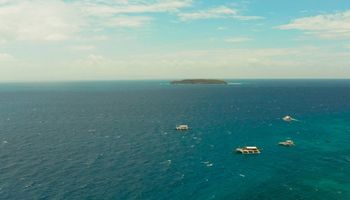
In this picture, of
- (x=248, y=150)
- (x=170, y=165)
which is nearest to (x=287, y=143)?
(x=248, y=150)

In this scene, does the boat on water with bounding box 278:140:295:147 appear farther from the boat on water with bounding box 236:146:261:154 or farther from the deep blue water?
the boat on water with bounding box 236:146:261:154

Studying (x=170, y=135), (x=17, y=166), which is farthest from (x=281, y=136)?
(x=17, y=166)

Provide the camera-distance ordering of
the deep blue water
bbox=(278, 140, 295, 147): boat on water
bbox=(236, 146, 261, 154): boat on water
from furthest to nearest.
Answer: bbox=(278, 140, 295, 147): boat on water < bbox=(236, 146, 261, 154): boat on water < the deep blue water

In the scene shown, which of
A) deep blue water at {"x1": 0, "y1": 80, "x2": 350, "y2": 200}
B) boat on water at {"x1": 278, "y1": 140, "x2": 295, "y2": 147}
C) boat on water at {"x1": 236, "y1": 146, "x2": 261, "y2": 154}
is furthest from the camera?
boat on water at {"x1": 278, "y1": 140, "x2": 295, "y2": 147}

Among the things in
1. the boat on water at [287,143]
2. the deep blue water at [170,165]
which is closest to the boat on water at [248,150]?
the deep blue water at [170,165]

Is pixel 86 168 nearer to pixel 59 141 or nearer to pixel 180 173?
pixel 180 173

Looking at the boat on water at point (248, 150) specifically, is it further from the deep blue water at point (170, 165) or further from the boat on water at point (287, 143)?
the boat on water at point (287, 143)

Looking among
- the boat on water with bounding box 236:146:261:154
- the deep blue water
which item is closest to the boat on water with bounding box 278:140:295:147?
the deep blue water

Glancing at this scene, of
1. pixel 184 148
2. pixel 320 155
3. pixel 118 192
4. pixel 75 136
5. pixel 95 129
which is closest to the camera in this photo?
pixel 118 192

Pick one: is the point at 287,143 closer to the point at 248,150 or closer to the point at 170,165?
the point at 248,150

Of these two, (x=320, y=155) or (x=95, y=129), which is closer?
(x=320, y=155)

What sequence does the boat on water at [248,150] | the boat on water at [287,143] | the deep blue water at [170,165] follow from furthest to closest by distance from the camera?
the boat on water at [287,143] → the boat on water at [248,150] → the deep blue water at [170,165]
